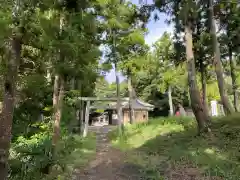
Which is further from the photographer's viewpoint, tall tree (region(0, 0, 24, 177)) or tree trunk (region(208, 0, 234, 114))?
tree trunk (region(208, 0, 234, 114))

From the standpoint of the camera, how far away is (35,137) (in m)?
8.73

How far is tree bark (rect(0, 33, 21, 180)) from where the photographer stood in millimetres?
3621

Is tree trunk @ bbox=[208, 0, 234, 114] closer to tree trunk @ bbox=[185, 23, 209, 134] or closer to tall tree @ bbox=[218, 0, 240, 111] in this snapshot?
tree trunk @ bbox=[185, 23, 209, 134]

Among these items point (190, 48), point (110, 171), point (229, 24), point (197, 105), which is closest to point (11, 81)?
point (110, 171)

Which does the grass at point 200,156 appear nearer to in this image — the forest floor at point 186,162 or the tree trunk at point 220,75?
the forest floor at point 186,162

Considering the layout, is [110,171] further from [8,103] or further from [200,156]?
[8,103]

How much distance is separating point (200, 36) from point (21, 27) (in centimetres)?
910

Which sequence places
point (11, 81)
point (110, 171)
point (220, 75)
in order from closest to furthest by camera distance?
point (11, 81), point (110, 171), point (220, 75)

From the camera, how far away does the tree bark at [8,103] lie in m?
3.62

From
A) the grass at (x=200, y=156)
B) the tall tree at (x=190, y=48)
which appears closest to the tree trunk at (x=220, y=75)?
the grass at (x=200, y=156)

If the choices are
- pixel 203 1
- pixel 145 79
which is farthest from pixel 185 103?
pixel 203 1

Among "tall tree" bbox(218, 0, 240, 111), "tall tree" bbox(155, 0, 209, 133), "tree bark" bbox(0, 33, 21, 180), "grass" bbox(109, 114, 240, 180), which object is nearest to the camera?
"tree bark" bbox(0, 33, 21, 180)

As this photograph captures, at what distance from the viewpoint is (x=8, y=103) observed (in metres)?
3.79

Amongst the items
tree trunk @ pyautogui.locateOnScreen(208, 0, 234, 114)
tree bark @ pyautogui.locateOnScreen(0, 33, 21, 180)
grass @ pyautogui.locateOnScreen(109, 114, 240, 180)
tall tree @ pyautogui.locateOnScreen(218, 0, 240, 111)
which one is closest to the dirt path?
grass @ pyautogui.locateOnScreen(109, 114, 240, 180)
